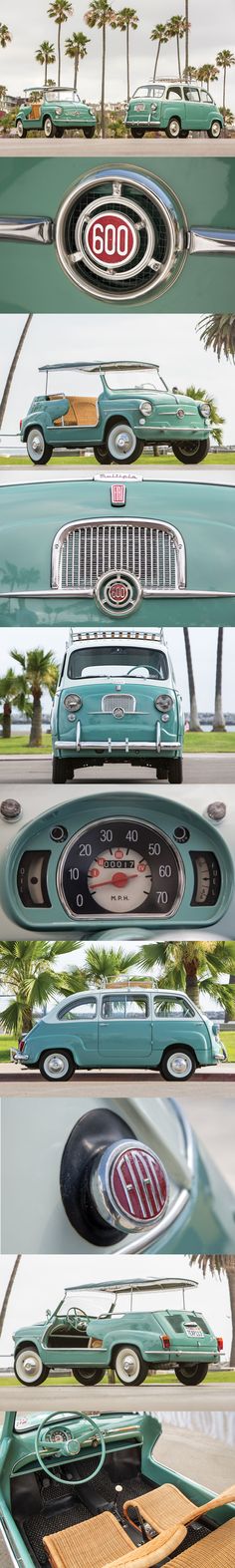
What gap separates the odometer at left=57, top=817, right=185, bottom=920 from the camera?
6211 millimetres

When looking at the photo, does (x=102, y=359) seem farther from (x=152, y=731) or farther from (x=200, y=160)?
(x=152, y=731)

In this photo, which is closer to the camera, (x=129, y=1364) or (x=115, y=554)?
(x=115, y=554)

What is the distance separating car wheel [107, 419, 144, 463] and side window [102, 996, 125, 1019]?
1688 millimetres

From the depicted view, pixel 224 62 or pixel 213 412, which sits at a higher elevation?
pixel 224 62

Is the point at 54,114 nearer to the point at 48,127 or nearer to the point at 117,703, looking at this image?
the point at 48,127

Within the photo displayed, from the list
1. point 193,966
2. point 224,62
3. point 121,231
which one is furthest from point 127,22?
point 193,966

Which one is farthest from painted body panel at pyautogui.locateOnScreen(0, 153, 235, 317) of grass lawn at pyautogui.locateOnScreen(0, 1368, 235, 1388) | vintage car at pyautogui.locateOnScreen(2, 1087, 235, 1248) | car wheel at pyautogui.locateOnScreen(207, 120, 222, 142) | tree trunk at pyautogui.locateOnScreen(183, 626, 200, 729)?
grass lawn at pyautogui.locateOnScreen(0, 1368, 235, 1388)

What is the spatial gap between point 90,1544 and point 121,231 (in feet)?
13.5

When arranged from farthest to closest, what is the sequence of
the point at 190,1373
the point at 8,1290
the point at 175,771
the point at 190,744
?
the point at 8,1290 < the point at 190,1373 < the point at 190,744 < the point at 175,771

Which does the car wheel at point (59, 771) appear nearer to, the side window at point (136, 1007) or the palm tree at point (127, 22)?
the side window at point (136, 1007)

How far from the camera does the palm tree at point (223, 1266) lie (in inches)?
257

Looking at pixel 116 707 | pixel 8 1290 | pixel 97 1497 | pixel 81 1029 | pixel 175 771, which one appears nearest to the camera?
pixel 116 707

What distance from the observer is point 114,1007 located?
6.27 metres

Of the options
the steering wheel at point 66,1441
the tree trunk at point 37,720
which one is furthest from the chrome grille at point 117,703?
the steering wheel at point 66,1441
